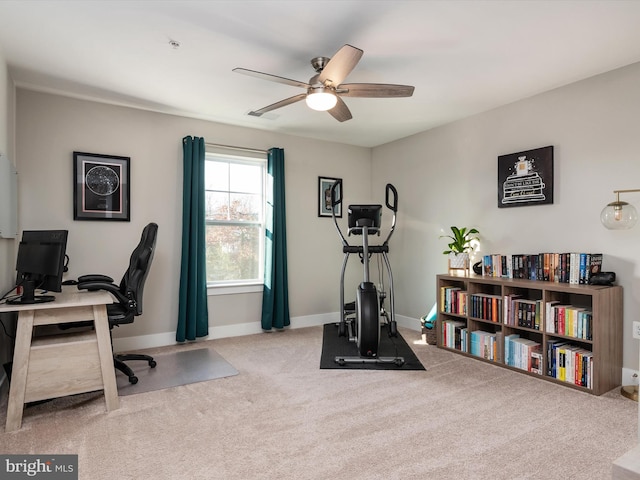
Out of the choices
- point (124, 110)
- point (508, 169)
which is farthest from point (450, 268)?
point (124, 110)

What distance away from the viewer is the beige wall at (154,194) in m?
3.49

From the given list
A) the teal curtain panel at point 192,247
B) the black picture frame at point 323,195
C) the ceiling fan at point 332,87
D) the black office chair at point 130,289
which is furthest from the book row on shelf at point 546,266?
the black office chair at point 130,289

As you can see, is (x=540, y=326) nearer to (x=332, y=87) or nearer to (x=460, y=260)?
(x=460, y=260)

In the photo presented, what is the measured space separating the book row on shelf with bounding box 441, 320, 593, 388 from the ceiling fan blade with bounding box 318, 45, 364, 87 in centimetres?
256

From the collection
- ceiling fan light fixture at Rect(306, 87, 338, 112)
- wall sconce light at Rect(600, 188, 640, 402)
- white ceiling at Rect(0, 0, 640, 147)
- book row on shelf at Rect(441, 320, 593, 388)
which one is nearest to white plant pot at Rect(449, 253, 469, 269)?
book row on shelf at Rect(441, 320, 593, 388)

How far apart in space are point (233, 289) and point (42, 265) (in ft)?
7.17

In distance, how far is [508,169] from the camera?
376 cm

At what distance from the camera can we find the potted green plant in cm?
399

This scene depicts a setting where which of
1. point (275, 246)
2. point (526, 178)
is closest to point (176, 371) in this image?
point (275, 246)

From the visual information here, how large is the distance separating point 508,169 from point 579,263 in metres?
1.15

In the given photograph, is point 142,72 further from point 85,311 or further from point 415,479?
point 415,479

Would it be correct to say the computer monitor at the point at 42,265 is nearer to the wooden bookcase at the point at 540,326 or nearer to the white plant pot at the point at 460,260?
the wooden bookcase at the point at 540,326

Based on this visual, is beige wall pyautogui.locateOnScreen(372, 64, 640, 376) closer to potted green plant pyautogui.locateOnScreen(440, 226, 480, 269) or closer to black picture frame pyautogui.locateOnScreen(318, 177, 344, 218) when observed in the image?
potted green plant pyautogui.locateOnScreen(440, 226, 480, 269)

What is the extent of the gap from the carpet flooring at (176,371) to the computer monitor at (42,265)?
3.04 ft
